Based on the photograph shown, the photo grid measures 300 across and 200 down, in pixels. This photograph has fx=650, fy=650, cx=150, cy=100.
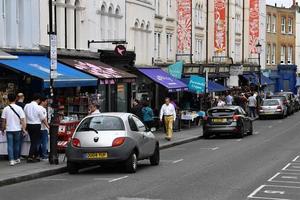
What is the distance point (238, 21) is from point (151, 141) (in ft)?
135

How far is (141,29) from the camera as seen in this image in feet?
114

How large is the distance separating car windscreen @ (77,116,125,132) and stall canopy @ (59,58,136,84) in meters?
8.06

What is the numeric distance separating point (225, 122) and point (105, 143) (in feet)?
46.2

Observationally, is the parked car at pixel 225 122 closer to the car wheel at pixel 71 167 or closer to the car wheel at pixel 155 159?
the car wheel at pixel 155 159

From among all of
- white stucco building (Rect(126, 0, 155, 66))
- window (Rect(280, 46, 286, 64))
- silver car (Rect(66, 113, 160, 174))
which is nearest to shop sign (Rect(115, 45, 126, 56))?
white stucco building (Rect(126, 0, 155, 66))

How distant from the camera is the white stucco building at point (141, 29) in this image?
33.2 meters

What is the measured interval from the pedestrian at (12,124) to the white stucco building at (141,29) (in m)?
16.5

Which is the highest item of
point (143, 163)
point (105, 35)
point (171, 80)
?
point (105, 35)

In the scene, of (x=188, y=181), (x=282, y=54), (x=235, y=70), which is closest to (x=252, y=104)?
(x=235, y=70)

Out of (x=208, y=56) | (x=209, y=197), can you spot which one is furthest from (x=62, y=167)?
(x=208, y=56)

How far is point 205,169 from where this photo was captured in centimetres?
1695

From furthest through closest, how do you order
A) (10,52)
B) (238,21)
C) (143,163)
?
(238,21)
(10,52)
(143,163)

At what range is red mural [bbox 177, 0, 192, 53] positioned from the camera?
1609 inches

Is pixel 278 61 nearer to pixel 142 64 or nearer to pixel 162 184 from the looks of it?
pixel 142 64
